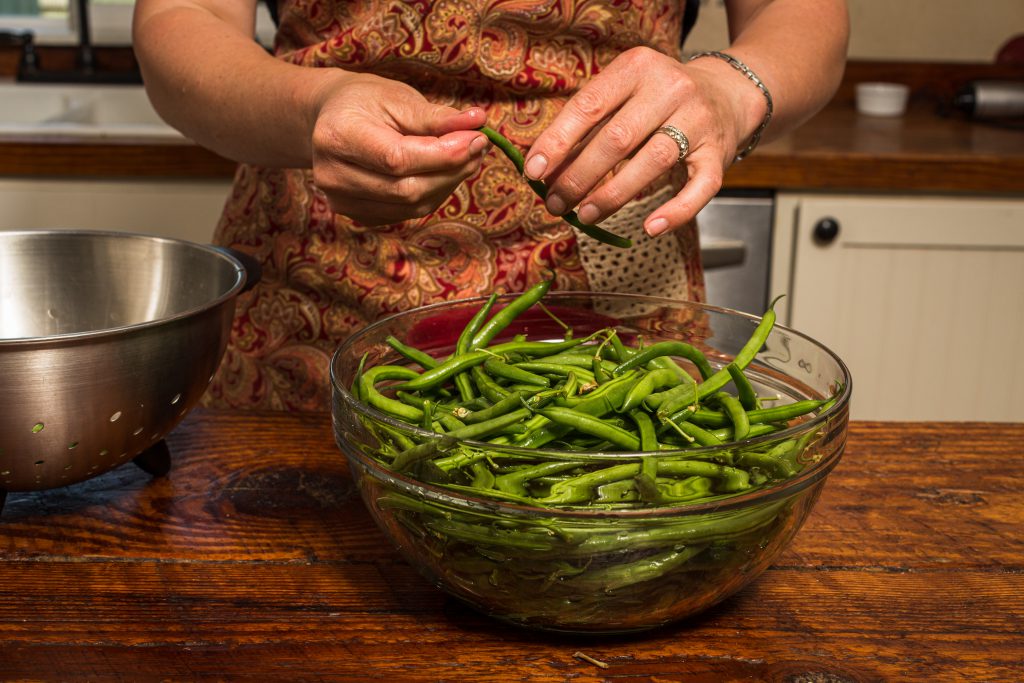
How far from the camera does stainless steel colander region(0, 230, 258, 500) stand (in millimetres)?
810

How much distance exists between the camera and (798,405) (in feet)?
2.57

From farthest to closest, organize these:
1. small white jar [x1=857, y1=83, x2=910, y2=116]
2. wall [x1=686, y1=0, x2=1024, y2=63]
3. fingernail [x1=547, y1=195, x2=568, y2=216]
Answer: wall [x1=686, y1=0, x2=1024, y2=63] < small white jar [x1=857, y1=83, x2=910, y2=116] < fingernail [x1=547, y1=195, x2=568, y2=216]

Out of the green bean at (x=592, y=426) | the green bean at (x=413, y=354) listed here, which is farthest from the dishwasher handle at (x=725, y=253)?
the green bean at (x=592, y=426)

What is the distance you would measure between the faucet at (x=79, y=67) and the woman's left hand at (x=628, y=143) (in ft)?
7.02

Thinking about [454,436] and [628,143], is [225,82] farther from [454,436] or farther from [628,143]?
[454,436]

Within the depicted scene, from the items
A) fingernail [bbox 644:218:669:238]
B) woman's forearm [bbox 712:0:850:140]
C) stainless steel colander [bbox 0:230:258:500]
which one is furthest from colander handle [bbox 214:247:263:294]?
woman's forearm [bbox 712:0:850:140]

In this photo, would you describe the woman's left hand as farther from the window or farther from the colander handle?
the window

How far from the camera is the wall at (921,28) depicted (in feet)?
9.18

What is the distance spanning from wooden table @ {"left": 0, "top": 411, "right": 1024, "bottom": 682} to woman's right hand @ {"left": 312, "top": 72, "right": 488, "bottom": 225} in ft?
0.89

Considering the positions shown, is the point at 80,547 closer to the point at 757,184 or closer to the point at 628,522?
the point at 628,522

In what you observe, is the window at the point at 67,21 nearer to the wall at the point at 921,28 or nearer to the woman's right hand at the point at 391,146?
the wall at the point at 921,28

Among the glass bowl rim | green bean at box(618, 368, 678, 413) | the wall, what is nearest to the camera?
the glass bowl rim

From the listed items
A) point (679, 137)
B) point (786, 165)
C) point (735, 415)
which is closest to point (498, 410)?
point (735, 415)

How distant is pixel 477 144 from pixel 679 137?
160 millimetres
